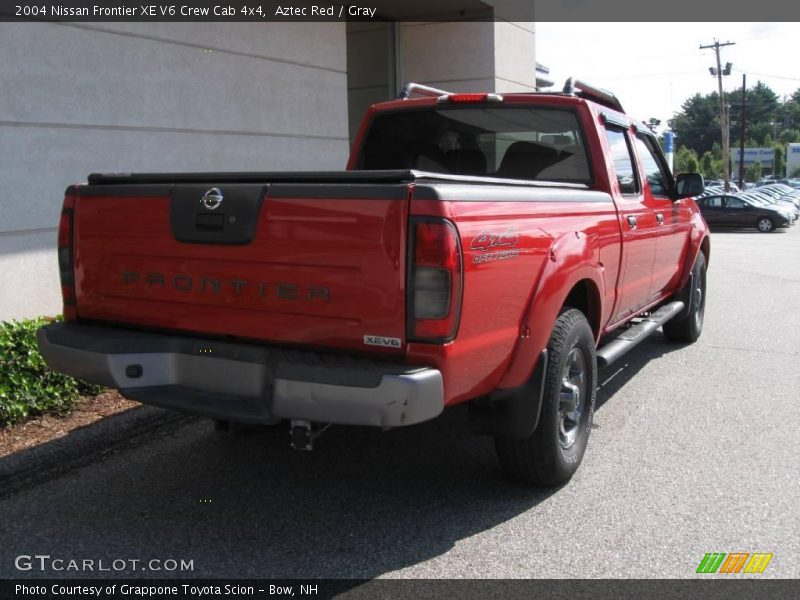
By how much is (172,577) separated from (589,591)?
169 centimetres

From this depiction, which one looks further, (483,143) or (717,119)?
(717,119)

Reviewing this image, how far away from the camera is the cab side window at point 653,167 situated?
598 centimetres

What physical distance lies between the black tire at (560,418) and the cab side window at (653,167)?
7.38 ft

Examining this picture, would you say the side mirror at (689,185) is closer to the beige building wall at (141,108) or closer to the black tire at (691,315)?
the black tire at (691,315)

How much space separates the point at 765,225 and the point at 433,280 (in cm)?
2716

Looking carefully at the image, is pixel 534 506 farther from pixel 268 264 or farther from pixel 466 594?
pixel 268 264

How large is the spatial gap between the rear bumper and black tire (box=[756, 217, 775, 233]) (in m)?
27.1

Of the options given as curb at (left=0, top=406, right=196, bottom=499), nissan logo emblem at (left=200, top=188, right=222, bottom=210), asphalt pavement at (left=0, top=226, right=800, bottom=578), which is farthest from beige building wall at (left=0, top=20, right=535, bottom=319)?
nissan logo emblem at (left=200, top=188, right=222, bottom=210)

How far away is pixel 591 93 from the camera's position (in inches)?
215

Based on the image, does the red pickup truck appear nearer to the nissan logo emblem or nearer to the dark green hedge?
the nissan logo emblem

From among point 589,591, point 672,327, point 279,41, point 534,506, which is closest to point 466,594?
point 589,591

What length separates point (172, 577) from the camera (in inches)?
125

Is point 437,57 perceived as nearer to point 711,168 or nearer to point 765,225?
point 765,225

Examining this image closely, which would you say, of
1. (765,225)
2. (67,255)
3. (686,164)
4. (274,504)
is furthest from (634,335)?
(686,164)
